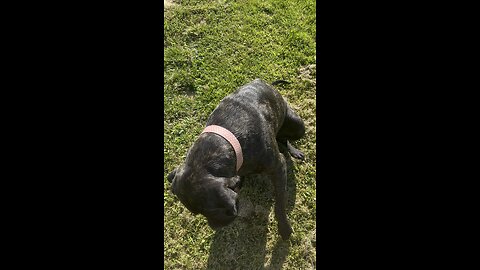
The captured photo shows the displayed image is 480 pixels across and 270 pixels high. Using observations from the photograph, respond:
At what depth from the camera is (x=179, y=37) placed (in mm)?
7402

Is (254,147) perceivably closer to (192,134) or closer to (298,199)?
(298,199)

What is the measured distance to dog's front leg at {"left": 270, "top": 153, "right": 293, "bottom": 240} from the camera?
4.56 meters

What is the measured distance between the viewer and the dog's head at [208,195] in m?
3.76

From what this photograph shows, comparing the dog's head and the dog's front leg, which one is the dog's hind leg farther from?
the dog's head

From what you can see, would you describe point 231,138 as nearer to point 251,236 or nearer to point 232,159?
point 232,159

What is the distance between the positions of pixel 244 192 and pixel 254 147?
138cm

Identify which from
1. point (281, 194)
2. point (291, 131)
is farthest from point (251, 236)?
point (291, 131)

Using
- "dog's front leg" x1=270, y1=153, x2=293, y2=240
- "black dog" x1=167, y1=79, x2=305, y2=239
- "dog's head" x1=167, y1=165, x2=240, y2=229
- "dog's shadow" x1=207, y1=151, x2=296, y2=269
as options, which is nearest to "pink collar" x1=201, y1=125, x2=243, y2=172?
"black dog" x1=167, y1=79, x2=305, y2=239

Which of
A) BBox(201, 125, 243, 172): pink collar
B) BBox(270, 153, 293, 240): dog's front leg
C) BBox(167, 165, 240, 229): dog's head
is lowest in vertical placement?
BBox(270, 153, 293, 240): dog's front leg

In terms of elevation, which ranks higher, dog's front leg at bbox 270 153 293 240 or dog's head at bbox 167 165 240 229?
dog's head at bbox 167 165 240 229

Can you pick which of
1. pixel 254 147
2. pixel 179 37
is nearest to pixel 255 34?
pixel 179 37

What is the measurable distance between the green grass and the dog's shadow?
1 centimetres

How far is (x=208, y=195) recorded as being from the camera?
147 inches

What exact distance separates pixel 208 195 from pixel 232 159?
471 millimetres
